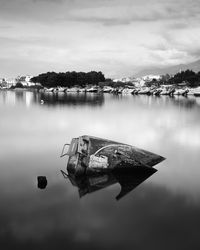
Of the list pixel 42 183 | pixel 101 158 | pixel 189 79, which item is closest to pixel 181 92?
pixel 189 79

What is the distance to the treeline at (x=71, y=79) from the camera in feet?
545

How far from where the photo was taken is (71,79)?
168 meters

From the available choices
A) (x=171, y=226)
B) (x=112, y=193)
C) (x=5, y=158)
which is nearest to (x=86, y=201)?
(x=112, y=193)

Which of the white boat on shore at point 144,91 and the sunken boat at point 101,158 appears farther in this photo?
the white boat on shore at point 144,91

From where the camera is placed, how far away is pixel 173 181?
48.5 ft

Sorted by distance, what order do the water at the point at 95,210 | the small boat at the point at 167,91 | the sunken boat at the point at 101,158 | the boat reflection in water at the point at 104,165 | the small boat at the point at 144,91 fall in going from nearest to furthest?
1. the water at the point at 95,210
2. the boat reflection in water at the point at 104,165
3. the sunken boat at the point at 101,158
4. the small boat at the point at 167,91
5. the small boat at the point at 144,91

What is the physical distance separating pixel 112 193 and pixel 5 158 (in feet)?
26.2

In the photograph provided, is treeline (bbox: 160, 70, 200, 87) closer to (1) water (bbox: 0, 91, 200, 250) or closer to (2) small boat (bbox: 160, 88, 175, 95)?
(2) small boat (bbox: 160, 88, 175, 95)

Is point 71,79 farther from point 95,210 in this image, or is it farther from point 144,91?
point 95,210

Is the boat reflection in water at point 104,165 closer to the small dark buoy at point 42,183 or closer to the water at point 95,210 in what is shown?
the water at point 95,210

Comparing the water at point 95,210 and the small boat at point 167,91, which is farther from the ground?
the small boat at point 167,91

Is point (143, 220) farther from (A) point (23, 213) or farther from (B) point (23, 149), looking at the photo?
(B) point (23, 149)

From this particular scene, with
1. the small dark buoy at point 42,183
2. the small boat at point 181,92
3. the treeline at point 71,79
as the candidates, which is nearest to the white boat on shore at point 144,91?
the small boat at point 181,92

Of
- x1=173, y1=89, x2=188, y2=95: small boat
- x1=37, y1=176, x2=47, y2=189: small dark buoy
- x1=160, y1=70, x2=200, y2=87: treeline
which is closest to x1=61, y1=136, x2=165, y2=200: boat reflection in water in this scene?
x1=37, y1=176, x2=47, y2=189: small dark buoy
